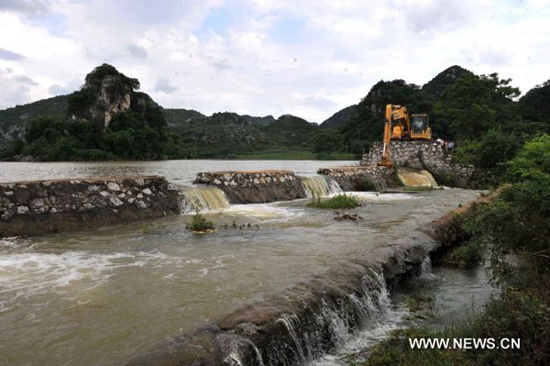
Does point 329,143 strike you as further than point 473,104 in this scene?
Yes

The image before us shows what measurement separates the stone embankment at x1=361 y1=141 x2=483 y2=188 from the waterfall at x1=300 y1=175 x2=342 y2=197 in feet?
30.4

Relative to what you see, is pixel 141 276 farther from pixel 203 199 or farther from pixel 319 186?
pixel 319 186

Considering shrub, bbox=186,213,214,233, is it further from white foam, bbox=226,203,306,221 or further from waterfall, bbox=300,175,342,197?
waterfall, bbox=300,175,342,197

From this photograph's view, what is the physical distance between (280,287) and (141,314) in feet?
5.77

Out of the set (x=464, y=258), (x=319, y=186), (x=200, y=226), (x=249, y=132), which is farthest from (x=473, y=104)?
(x=249, y=132)

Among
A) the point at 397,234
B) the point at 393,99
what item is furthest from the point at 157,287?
the point at 393,99

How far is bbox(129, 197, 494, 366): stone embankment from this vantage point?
3.21 m

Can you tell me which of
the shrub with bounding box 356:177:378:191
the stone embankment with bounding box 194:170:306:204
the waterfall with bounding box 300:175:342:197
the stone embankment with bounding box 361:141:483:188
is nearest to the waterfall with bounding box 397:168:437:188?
the stone embankment with bounding box 361:141:483:188

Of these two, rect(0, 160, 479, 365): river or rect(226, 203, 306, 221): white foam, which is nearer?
rect(0, 160, 479, 365): river

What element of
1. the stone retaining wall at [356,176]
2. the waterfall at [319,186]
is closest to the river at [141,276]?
the waterfall at [319,186]

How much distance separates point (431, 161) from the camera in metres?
25.1

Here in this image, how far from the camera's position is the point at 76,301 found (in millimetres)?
4488

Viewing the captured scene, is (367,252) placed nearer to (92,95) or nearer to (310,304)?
(310,304)

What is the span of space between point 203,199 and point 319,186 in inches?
265
